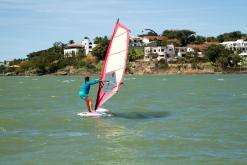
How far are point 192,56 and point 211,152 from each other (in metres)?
134

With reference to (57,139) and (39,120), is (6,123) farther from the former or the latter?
(57,139)

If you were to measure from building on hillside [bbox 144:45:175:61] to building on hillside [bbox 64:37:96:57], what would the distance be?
26297mm

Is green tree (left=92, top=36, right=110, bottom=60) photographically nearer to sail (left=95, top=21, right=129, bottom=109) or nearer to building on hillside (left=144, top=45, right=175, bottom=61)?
building on hillside (left=144, top=45, right=175, bottom=61)

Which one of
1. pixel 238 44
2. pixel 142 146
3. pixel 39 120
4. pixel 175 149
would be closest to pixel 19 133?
pixel 39 120

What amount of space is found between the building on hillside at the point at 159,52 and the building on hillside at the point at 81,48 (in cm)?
2630

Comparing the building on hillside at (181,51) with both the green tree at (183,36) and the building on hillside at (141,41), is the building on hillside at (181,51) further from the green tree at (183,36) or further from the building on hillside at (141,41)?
the green tree at (183,36)

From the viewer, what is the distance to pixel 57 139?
48.3 feet

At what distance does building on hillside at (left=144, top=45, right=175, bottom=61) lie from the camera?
146250 millimetres

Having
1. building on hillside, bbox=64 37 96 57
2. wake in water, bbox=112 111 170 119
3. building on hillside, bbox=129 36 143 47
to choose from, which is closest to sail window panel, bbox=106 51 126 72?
wake in water, bbox=112 111 170 119

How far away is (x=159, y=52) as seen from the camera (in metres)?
147

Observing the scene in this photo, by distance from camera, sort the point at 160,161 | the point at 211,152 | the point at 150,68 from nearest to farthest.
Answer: the point at 160,161, the point at 211,152, the point at 150,68

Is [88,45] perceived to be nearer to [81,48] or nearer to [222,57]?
[81,48]

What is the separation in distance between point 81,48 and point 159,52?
38957 millimetres

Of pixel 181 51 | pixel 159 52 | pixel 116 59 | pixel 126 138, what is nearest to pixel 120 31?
pixel 116 59
